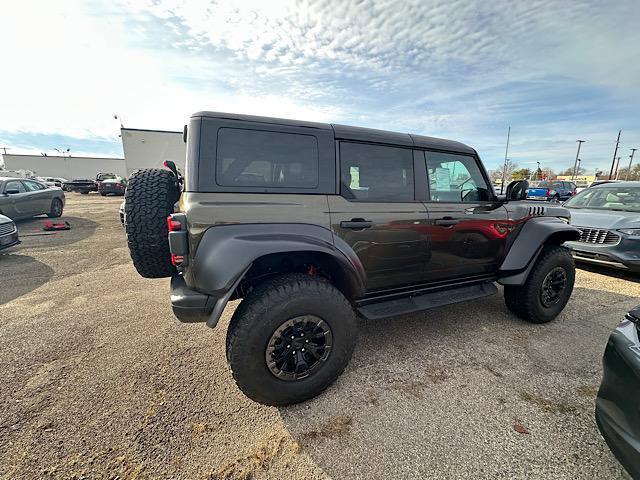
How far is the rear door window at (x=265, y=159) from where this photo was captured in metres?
2.06

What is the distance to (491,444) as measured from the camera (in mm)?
1836

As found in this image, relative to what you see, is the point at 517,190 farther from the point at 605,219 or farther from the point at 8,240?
the point at 8,240

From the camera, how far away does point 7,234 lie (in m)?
5.57

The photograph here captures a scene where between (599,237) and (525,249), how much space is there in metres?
3.18

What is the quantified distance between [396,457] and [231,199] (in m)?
1.94

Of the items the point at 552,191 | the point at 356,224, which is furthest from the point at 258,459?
the point at 552,191

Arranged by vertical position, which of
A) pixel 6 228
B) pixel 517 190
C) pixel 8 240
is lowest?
pixel 8 240

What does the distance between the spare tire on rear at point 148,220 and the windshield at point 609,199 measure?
738 cm

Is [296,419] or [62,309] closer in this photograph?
[296,419]

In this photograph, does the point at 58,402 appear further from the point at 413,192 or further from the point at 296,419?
the point at 413,192

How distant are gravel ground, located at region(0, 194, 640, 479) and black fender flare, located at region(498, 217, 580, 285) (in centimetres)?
61

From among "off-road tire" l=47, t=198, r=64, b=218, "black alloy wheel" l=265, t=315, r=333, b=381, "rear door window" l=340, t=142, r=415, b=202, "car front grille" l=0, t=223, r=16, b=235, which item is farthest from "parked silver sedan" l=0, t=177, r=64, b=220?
"rear door window" l=340, t=142, r=415, b=202

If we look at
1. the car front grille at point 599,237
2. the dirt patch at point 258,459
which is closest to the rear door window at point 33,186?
the dirt patch at point 258,459

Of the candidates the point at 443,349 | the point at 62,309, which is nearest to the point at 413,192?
the point at 443,349
